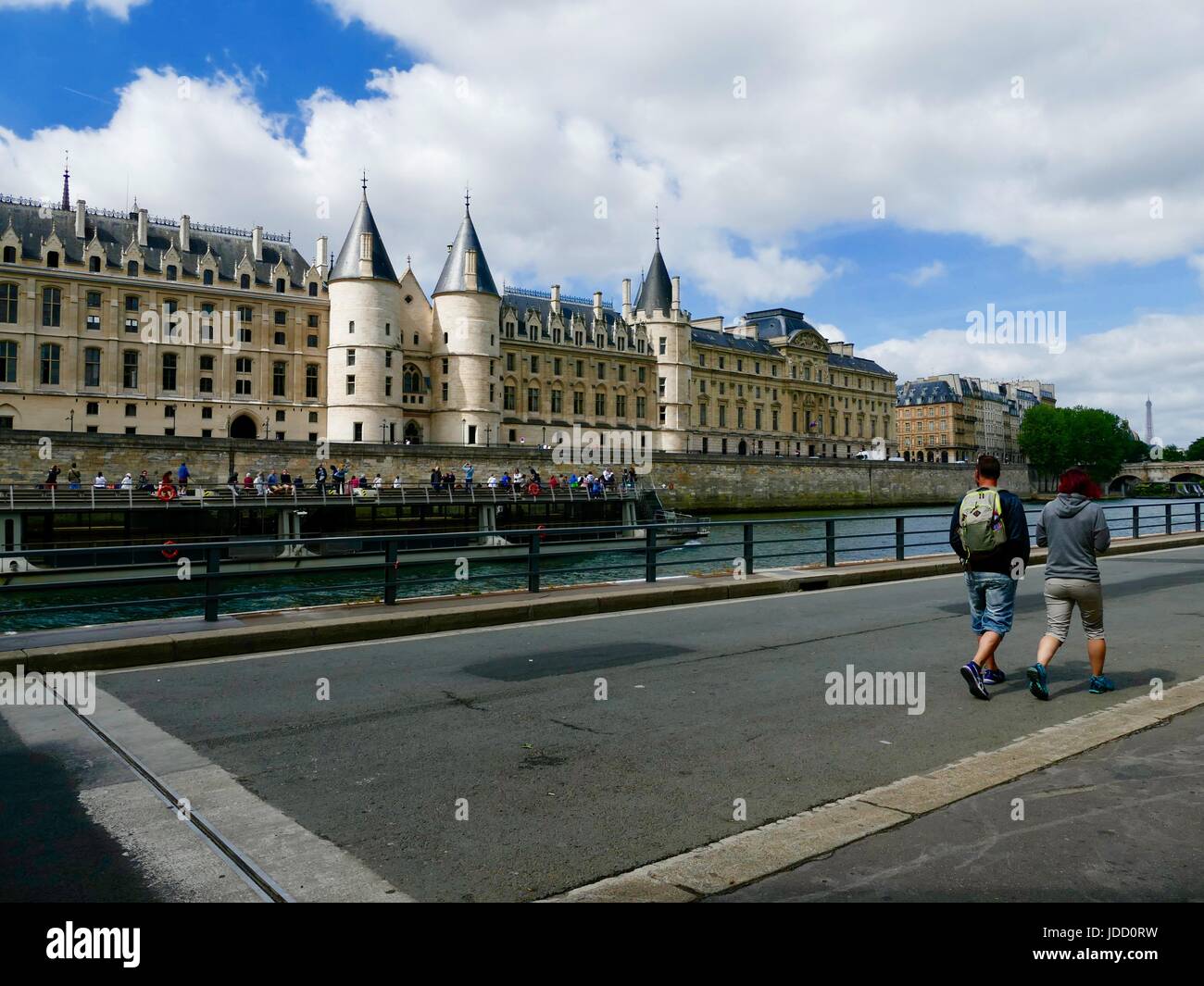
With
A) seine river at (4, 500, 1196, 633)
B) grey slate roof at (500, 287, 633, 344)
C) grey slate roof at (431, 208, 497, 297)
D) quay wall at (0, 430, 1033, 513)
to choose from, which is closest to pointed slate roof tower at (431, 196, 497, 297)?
grey slate roof at (431, 208, 497, 297)

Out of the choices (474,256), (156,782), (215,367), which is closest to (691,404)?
(474,256)

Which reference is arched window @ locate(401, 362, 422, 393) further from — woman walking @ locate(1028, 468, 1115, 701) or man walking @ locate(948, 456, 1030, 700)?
woman walking @ locate(1028, 468, 1115, 701)

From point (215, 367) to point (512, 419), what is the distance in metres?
25.8

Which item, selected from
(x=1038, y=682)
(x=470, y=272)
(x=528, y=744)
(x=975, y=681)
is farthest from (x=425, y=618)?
(x=470, y=272)

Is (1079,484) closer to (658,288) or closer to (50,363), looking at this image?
(50,363)

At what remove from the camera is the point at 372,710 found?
6855 millimetres

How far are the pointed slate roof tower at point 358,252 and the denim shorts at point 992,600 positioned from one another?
2620 inches

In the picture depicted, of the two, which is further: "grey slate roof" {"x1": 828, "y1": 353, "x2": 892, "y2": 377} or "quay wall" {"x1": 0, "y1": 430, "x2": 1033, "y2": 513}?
"grey slate roof" {"x1": 828, "y1": 353, "x2": 892, "y2": 377}

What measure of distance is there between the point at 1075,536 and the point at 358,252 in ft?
223

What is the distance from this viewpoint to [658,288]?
96125 millimetres

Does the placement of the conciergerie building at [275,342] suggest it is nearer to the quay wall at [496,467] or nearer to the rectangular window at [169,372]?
the rectangular window at [169,372]

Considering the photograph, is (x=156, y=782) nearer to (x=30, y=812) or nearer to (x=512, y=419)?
(x=30, y=812)

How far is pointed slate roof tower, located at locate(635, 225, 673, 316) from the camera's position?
314ft
